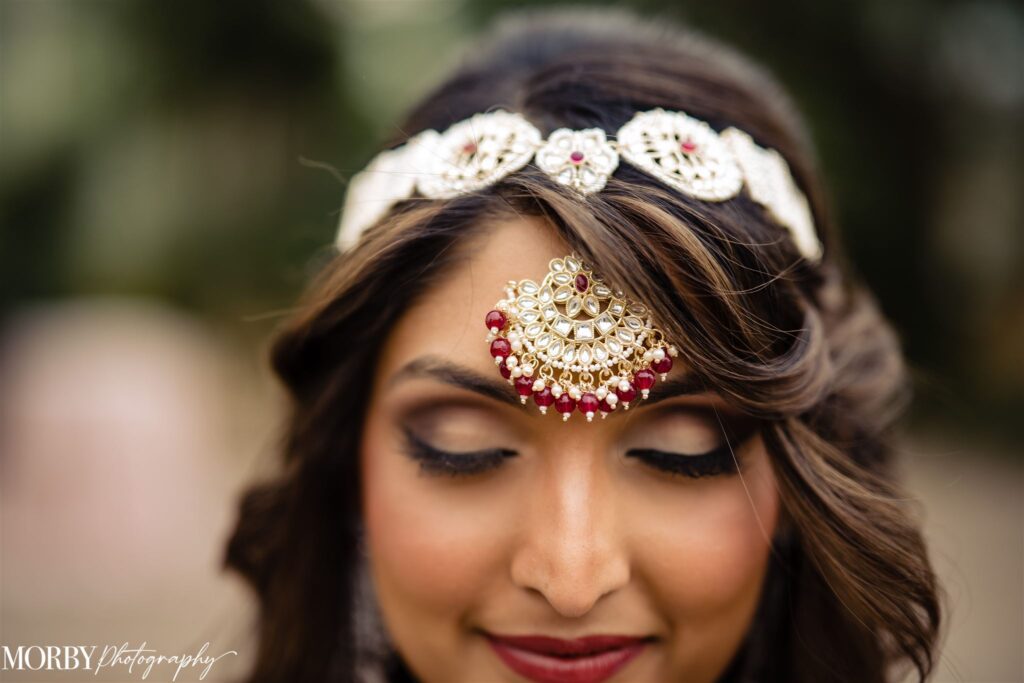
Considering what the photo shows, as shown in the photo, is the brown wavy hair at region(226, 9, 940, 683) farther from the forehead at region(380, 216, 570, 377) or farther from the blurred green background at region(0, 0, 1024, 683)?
the blurred green background at region(0, 0, 1024, 683)

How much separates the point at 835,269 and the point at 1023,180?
6.44 m

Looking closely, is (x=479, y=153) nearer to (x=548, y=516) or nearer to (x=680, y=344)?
(x=680, y=344)

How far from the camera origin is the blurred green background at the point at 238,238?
537cm

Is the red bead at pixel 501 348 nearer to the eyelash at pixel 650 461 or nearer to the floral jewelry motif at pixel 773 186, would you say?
the eyelash at pixel 650 461

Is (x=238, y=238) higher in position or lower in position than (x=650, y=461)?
lower

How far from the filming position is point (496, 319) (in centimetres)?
129

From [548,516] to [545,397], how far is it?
19 centimetres

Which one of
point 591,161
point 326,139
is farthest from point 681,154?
point 326,139

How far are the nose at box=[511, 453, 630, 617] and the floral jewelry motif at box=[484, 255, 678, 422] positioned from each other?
0.10 meters

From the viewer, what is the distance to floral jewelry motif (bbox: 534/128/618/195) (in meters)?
1.35

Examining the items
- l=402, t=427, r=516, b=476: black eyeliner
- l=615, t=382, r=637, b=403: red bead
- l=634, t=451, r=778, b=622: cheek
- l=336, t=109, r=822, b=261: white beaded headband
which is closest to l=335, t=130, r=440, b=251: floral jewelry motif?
l=336, t=109, r=822, b=261: white beaded headband

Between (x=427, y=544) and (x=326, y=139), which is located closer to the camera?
(x=427, y=544)

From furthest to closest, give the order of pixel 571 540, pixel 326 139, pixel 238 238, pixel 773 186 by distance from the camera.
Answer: pixel 238 238
pixel 326 139
pixel 773 186
pixel 571 540

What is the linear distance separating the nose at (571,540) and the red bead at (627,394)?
0.36 feet
